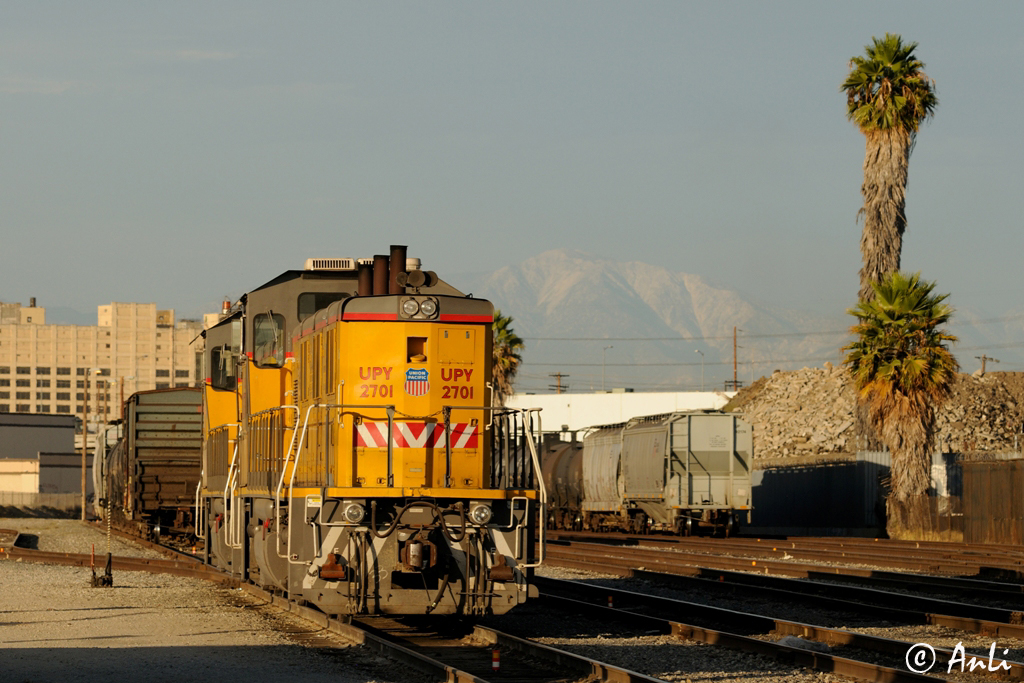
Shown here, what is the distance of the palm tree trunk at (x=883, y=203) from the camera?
1581 inches

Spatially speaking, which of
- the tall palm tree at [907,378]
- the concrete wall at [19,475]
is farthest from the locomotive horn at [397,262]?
the concrete wall at [19,475]

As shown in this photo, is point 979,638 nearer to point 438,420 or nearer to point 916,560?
point 438,420

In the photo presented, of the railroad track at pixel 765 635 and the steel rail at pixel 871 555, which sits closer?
the railroad track at pixel 765 635

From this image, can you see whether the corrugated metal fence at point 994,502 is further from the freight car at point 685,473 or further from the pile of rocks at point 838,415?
the pile of rocks at point 838,415

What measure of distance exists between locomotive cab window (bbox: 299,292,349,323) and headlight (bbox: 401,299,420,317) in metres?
2.49

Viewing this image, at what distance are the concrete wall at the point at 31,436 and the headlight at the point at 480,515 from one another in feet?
273

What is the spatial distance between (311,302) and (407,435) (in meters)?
3.04

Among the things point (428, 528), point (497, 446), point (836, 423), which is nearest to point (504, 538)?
point (428, 528)

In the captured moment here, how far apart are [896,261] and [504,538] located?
31403mm

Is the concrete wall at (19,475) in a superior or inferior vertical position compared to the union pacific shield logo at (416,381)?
inferior

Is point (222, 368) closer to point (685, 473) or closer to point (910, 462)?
point (685, 473)

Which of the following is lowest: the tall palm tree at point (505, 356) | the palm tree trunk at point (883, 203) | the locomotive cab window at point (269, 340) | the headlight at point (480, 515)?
the headlight at point (480, 515)

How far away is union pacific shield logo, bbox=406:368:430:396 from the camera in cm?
1217

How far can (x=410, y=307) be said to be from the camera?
39.6ft
